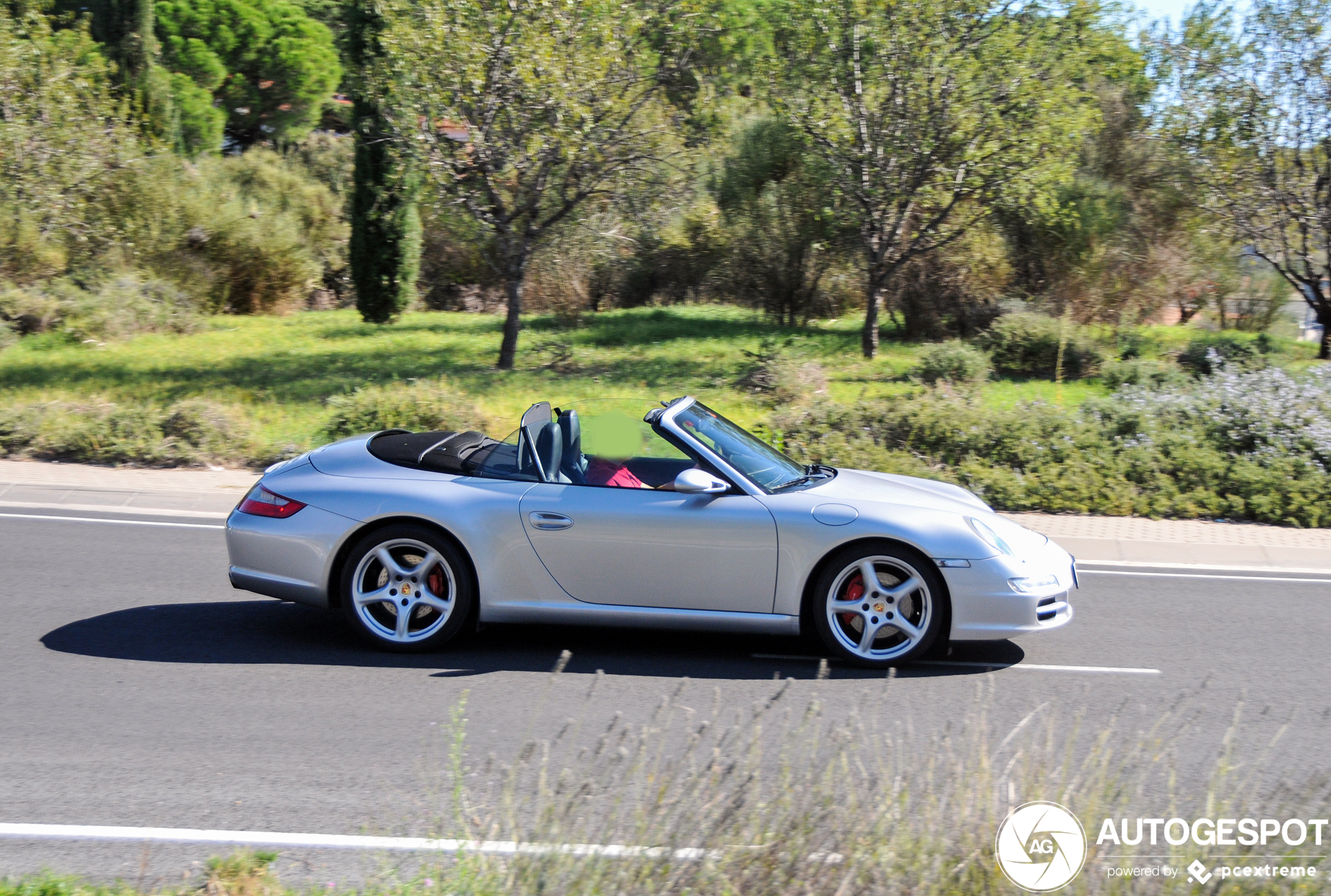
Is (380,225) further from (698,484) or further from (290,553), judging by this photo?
(698,484)

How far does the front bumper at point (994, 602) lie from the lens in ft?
20.1

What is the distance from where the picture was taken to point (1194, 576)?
9109 millimetres

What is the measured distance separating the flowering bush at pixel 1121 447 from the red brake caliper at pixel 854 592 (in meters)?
5.67

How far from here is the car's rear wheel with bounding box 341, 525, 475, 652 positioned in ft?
20.5

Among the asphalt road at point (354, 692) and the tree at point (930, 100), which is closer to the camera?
the asphalt road at point (354, 692)

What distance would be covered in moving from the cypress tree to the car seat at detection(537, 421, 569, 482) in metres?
14.7

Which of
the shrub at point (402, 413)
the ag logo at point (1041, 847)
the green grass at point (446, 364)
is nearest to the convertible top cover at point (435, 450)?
the ag logo at point (1041, 847)

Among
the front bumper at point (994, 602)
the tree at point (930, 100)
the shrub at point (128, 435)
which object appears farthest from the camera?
the tree at point (930, 100)

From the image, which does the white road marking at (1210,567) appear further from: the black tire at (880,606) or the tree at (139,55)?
the tree at (139,55)

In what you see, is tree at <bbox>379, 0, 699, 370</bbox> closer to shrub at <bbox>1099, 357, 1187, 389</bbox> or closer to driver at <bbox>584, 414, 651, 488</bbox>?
shrub at <bbox>1099, 357, 1187, 389</bbox>

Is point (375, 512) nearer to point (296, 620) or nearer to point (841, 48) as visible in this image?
point (296, 620)

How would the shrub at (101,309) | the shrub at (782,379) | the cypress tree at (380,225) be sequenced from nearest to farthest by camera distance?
1. the shrub at (782,379)
2. the shrub at (101,309)
3. the cypress tree at (380,225)

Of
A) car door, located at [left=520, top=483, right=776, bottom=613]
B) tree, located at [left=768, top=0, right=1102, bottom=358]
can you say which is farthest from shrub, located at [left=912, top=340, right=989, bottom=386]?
car door, located at [left=520, top=483, right=776, bottom=613]

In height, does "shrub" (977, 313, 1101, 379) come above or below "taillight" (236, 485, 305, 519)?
above
